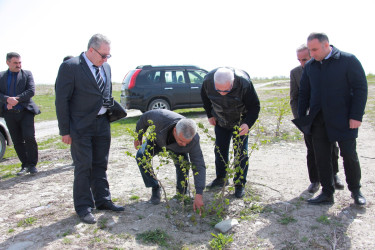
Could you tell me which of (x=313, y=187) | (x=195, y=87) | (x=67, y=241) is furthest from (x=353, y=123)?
(x=195, y=87)

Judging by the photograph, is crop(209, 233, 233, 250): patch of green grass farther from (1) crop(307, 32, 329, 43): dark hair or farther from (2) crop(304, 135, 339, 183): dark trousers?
(1) crop(307, 32, 329, 43): dark hair

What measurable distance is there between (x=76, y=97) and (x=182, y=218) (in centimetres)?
178

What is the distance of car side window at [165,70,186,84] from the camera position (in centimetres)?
1205

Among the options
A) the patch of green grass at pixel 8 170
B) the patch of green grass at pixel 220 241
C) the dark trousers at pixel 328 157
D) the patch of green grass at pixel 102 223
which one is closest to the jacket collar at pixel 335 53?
the dark trousers at pixel 328 157

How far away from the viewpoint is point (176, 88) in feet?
39.5

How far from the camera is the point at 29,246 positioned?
3367 millimetres

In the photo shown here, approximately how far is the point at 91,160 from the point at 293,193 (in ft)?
8.61

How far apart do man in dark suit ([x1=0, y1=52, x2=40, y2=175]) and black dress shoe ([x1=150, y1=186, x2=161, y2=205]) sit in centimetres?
254

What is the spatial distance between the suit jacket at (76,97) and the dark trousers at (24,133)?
243 cm

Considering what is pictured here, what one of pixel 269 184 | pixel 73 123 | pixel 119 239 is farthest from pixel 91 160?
pixel 269 184

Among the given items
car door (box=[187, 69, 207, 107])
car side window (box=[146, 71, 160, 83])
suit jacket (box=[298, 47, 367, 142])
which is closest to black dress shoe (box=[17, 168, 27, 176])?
suit jacket (box=[298, 47, 367, 142])

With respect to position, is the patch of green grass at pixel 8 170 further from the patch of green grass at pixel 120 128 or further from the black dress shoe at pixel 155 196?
the patch of green grass at pixel 120 128

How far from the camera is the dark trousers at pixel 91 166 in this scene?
382cm

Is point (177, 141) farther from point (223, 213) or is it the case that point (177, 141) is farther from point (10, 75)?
point (10, 75)
